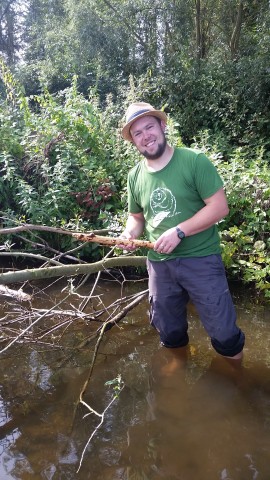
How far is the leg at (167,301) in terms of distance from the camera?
286 centimetres

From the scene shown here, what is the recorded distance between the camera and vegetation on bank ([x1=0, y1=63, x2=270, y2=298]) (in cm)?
430

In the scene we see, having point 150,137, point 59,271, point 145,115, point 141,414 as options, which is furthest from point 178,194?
point 141,414

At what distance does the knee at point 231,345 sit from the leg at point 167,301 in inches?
11.8

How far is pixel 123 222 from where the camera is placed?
4.63 metres

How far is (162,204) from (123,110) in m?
6.82

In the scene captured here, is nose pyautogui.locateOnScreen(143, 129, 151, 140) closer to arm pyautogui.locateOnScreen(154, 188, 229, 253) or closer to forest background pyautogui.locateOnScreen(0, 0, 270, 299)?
arm pyautogui.locateOnScreen(154, 188, 229, 253)

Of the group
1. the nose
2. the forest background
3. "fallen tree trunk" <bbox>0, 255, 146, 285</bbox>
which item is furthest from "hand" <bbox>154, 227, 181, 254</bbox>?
the forest background

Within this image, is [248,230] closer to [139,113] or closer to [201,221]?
[201,221]

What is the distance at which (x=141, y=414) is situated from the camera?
2.74 m

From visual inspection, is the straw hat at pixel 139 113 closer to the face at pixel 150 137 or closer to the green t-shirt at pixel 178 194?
the face at pixel 150 137

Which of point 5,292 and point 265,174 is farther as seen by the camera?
point 265,174

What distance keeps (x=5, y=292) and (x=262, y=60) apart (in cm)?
784

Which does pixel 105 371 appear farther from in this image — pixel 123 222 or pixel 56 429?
pixel 123 222

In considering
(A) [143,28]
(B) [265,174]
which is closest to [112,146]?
(B) [265,174]
